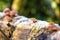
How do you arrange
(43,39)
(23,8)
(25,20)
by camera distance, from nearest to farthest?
(43,39)
(25,20)
(23,8)

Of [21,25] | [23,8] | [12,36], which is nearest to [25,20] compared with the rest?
[21,25]

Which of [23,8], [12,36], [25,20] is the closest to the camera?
[12,36]

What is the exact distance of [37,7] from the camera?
5.77 metres

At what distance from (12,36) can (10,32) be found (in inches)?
1.7

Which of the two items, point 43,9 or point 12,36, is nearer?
point 12,36

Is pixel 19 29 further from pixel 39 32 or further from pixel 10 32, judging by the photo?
pixel 39 32

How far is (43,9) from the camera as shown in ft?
19.2

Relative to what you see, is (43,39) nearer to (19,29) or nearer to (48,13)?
(19,29)

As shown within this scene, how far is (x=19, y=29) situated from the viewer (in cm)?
163

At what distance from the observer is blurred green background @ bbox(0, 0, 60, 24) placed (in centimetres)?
563

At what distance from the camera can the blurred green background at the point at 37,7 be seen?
5.63 m

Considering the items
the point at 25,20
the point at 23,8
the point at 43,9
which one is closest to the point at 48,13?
the point at 43,9

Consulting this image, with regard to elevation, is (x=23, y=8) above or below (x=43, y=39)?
below

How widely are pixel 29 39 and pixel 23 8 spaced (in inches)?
167
